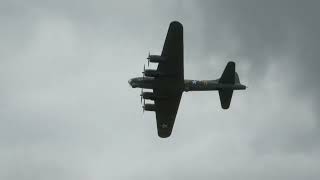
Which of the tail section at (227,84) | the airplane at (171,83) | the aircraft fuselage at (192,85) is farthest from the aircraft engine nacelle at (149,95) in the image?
the tail section at (227,84)

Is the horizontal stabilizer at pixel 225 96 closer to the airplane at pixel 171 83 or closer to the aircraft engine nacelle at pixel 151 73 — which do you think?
the airplane at pixel 171 83

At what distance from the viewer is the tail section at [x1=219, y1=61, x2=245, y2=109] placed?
302 ft

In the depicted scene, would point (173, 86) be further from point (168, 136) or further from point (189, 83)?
point (168, 136)

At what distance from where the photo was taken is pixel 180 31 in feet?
281

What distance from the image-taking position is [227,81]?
92.6 m

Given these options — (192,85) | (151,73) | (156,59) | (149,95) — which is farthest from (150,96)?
(156,59)

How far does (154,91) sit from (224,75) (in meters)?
8.84

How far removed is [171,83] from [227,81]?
7.45 metres

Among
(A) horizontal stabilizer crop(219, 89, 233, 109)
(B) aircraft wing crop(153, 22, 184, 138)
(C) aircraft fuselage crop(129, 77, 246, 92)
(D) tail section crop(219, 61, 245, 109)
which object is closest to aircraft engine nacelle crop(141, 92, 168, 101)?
(B) aircraft wing crop(153, 22, 184, 138)

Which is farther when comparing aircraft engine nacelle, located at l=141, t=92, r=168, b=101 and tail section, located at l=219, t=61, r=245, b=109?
tail section, located at l=219, t=61, r=245, b=109

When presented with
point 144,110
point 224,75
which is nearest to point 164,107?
point 144,110

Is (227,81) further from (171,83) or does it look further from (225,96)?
(171,83)

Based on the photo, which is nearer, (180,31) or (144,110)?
(180,31)

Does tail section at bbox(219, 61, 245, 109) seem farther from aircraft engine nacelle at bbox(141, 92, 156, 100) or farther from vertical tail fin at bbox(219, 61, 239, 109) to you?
aircraft engine nacelle at bbox(141, 92, 156, 100)
